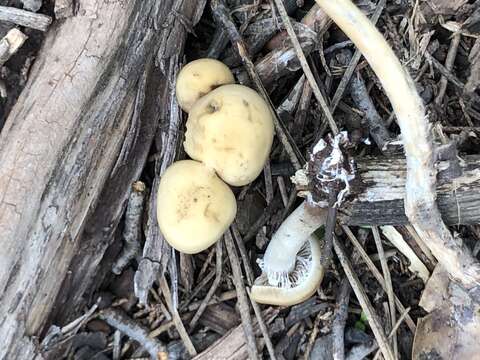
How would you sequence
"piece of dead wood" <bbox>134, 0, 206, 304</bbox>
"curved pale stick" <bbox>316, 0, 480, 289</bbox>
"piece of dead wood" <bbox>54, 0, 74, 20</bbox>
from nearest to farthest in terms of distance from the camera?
1. "curved pale stick" <bbox>316, 0, 480, 289</bbox>
2. "piece of dead wood" <bbox>54, 0, 74, 20</bbox>
3. "piece of dead wood" <bbox>134, 0, 206, 304</bbox>

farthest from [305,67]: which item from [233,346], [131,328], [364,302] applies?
[131,328]

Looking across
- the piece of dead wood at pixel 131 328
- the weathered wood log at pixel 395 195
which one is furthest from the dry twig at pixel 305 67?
the piece of dead wood at pixel 131 328

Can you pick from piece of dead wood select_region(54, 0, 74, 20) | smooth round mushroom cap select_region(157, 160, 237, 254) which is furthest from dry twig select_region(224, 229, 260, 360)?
piece of dead wood select_region(54, 0, 74, 20)

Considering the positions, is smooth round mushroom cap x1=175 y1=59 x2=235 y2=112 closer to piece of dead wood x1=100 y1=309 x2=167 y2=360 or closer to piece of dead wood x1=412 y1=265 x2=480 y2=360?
piece of dead wood x1=100 y1=309 x2=167 y2=360

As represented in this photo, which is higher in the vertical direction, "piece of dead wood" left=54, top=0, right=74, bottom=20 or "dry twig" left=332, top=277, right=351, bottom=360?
"piece of dead wood" left=54, top=0, right=74, bottom=20

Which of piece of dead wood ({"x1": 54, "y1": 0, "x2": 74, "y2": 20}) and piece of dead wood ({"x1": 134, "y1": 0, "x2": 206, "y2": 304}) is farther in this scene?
piece of dead wood ({"x1": 134, "y1": 0, "x2": 206, "y2": 304})

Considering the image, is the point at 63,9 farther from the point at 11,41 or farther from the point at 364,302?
the point at 364,302
